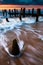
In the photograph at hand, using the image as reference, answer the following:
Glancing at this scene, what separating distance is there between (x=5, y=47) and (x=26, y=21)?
4.72m

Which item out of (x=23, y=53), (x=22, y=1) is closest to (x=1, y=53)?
(x=23, y=53)

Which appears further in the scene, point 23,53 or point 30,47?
point 30,47

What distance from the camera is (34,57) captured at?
4.12 metres

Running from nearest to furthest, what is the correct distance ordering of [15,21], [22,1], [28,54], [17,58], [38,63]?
[38,63], [17,58], [28,54], [15,21], [22,1]

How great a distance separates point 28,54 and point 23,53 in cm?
14

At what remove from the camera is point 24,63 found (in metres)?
3.86

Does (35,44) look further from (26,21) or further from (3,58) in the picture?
(26,21)

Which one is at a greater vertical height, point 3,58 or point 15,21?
point 3,58

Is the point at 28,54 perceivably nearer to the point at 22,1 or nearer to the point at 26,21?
the point at 26,21

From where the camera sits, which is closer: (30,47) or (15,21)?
(30,47)

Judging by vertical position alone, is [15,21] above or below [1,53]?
below

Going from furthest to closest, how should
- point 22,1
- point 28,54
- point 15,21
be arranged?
point 22,1 < point 15,21 < point 28,54

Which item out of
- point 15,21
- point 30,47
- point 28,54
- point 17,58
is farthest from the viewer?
point 15,21

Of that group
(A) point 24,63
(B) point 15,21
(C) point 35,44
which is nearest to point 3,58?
(A) point 24,63
